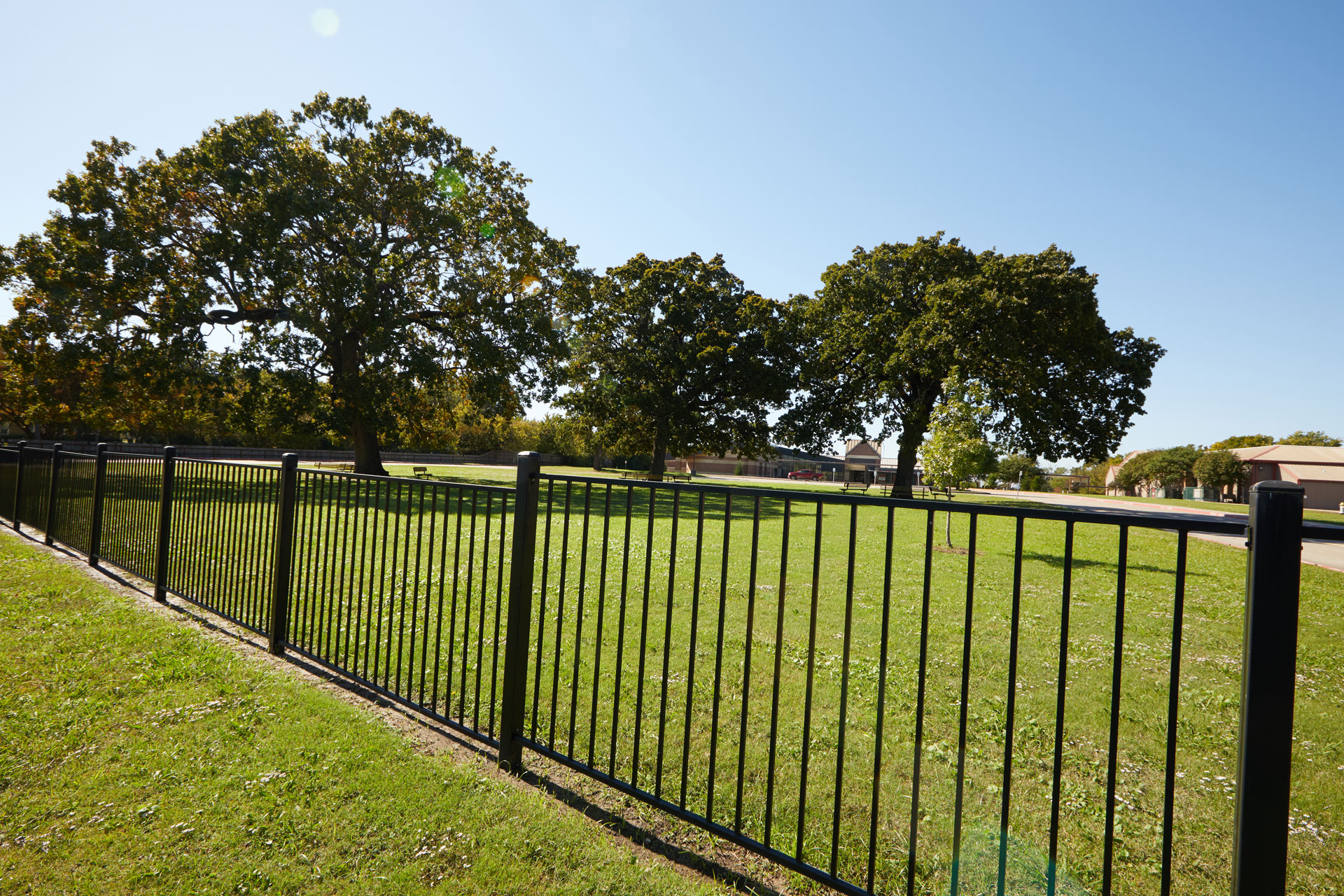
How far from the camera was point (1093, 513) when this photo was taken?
2.07m

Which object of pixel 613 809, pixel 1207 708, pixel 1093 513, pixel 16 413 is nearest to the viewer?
pixel 1093 513

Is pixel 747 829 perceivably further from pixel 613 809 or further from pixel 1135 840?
pixel 1135 840

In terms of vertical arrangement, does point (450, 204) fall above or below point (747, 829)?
above

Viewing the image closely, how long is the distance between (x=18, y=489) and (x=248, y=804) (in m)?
10.9

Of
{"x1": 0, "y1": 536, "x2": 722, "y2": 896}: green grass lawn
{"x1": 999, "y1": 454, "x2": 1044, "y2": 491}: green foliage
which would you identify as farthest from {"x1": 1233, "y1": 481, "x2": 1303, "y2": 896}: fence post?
{"x1": 999, "y1": 454, "x2": 1044, "y2": 491}: green foliage

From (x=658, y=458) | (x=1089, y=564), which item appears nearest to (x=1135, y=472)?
(x=658, y=458)

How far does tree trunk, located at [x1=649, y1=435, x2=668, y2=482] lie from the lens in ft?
109

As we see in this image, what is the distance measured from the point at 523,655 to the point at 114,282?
23.8 meters

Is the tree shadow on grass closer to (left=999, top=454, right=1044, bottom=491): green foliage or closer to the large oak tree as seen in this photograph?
the large oak tree

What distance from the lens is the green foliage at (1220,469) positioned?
5494 centimetres

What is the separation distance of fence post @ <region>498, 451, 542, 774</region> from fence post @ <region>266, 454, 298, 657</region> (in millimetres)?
2519

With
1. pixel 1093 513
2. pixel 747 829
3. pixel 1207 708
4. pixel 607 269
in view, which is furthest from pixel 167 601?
pixel 607 269

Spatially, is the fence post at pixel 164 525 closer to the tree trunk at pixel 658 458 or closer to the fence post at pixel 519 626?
the fence post at pixel 519 626

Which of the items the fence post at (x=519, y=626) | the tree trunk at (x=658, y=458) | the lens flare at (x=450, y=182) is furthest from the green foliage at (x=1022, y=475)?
the fence post at (x=519, y=626)
